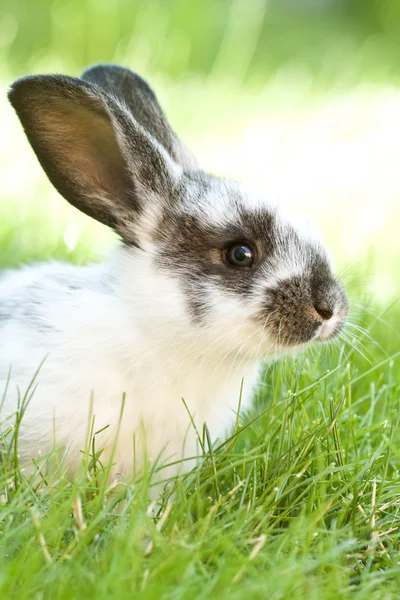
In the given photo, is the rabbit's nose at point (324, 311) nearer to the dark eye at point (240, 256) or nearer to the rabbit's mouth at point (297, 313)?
the rabbit's mouth at point (297, 313)

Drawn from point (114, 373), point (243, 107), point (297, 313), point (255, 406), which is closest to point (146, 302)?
point (114, 373)

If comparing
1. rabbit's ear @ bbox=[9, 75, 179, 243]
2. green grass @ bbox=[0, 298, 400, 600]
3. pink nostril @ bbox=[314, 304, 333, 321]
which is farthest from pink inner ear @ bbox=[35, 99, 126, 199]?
green grass @ bbox=[0, 298, 400, 600]

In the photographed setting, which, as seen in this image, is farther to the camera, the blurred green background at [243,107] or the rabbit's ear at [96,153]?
the blurred green background at [243,107]

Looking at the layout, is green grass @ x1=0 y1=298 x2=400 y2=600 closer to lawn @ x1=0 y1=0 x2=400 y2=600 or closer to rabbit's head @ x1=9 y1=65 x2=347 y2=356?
lawn @ x1=0 y1=0 x2=400 y2=600

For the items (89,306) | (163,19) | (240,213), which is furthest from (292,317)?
(163,19)

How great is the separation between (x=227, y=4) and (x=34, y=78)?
881 centimetres

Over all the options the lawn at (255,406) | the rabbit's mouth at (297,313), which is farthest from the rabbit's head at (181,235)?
the lawn at (255,406)

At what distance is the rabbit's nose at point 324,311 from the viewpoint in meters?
3.11

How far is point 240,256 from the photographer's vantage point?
3225 mm

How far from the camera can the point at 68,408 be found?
312cm

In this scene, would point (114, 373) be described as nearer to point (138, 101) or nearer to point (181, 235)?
point (181, 235)

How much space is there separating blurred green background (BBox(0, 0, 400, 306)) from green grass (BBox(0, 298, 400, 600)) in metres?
1.45

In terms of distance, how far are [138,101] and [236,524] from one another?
6.96ft

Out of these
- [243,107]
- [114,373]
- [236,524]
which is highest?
[243,107]
